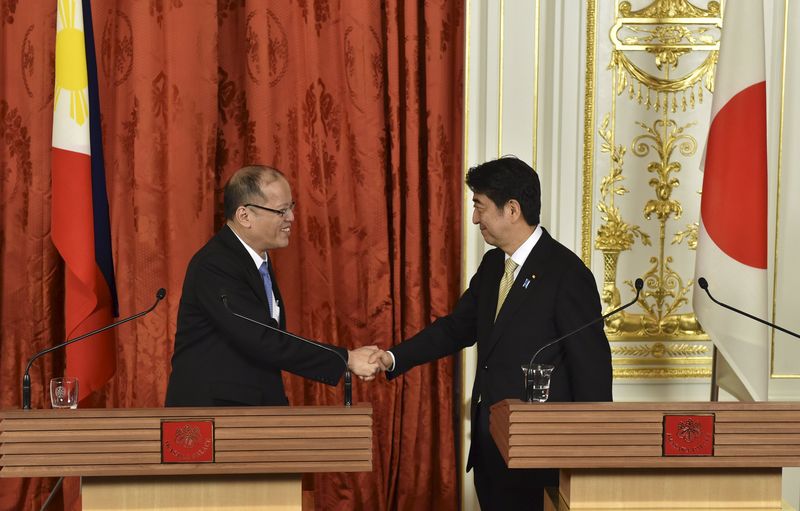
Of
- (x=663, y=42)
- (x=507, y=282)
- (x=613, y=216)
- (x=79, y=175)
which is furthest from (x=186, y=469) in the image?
(x=663, y=42)

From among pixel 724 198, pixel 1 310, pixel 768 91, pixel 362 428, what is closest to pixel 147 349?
pixel 1 310

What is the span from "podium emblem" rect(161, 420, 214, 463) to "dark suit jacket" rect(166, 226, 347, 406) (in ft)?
1.85

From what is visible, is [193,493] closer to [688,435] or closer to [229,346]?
[229,346]

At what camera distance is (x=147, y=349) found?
12.7ft

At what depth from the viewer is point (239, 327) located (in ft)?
9.11

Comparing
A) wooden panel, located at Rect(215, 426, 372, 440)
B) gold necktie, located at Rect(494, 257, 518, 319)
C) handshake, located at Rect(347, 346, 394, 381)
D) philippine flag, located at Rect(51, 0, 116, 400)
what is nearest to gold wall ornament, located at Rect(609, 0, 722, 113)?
gold necktie, located at Rect(494, 257, 518, 319)

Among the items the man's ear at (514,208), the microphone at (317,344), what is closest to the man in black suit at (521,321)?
the man's ear at (514,208)

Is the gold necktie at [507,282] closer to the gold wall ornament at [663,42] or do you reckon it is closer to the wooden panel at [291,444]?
the wooden panel at [291,444]

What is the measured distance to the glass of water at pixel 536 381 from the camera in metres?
2.35

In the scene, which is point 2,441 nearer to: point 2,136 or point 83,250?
point 83,250

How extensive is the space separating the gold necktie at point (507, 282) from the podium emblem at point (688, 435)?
80 centimetres

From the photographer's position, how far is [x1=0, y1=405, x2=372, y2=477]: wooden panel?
2211 mm

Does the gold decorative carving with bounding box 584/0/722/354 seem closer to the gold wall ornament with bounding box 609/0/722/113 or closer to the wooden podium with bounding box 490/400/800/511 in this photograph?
the gold wall ornament with bounding box 609/0/722/113

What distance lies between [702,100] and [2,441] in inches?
122
